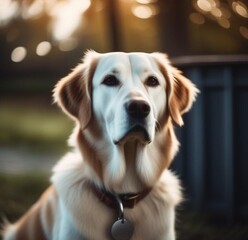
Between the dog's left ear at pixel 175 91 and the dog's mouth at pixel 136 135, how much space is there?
0.70 feet

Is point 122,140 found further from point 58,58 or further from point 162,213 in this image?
point 58,58

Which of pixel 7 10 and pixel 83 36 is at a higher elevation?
pixel 7 10

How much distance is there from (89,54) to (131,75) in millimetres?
290

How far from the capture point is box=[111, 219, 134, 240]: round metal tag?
197cm

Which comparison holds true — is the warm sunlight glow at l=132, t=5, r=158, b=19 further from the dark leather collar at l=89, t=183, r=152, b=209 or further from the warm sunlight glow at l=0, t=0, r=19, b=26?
the dark leather collar at l=89, t=183, r=152, b=209

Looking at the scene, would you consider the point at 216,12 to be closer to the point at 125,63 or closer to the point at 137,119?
the point at 125,63

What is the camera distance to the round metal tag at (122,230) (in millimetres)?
1975

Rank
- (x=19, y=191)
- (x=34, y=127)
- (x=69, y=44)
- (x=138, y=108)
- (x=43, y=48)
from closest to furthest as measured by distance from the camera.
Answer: (x=138, y=108), (x=69, y=44), (x=43, y=48), (x=34, y=127), (x=19, y=191)

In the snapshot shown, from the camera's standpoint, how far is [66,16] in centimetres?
262

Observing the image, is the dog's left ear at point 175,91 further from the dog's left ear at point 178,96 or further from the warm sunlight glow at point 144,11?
the warm sunlight glow at point 144,11

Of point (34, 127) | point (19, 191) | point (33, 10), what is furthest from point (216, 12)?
point (19, 191)

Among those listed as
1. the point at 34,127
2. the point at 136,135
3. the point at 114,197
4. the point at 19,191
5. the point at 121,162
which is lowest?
the point at 19,191

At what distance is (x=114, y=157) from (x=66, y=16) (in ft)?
3.02

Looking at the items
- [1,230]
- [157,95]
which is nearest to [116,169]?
[157,95]
